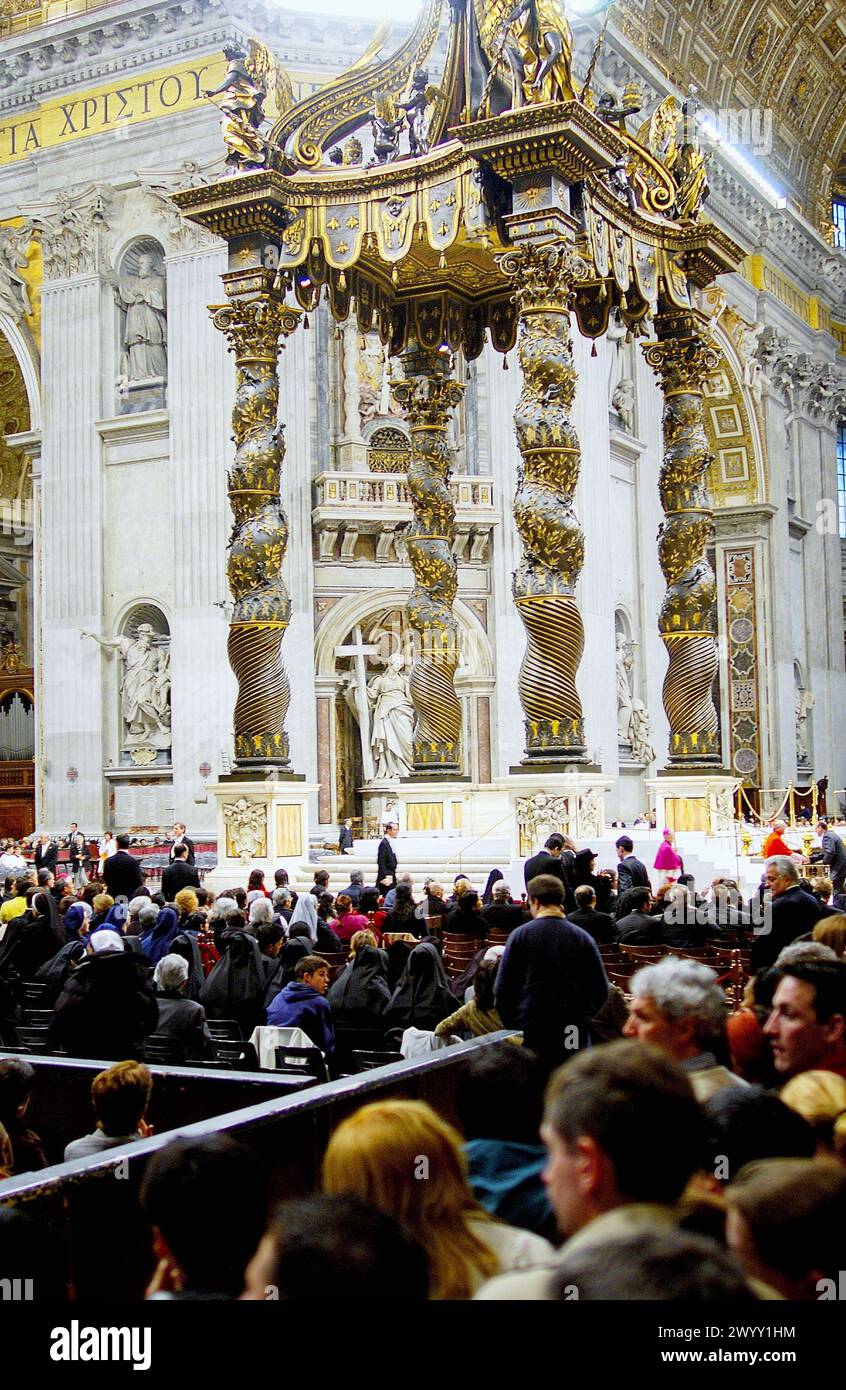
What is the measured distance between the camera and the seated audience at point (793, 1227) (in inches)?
73.3

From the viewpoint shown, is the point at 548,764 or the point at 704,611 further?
the point at 704,611

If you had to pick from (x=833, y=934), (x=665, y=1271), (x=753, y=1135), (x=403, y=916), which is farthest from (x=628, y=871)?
(x=665, y=1271)

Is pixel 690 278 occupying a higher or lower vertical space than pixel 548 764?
higher

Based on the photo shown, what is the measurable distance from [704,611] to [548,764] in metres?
2.94

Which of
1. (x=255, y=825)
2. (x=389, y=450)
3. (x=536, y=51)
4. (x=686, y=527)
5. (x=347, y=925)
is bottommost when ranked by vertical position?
(x=347, y=925)

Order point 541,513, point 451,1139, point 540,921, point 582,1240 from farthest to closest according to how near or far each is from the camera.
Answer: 1. point 541,513
2. point 540,921
3. point 451,1139
4. point 582,1240

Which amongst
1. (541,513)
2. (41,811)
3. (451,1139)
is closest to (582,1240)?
(451,1139)

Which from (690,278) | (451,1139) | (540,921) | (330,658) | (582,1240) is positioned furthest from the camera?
(330,658)

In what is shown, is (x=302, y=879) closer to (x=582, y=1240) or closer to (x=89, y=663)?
(x=89, y=663)

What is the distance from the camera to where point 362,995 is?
7262 mm

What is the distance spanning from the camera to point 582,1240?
1.89m

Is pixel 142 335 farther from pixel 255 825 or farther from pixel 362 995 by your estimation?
pixel 362 995

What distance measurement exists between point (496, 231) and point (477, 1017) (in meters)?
8.42

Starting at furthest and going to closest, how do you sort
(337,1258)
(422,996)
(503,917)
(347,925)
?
(347,925)
(503,917)
(422,996)
(337,1258)
